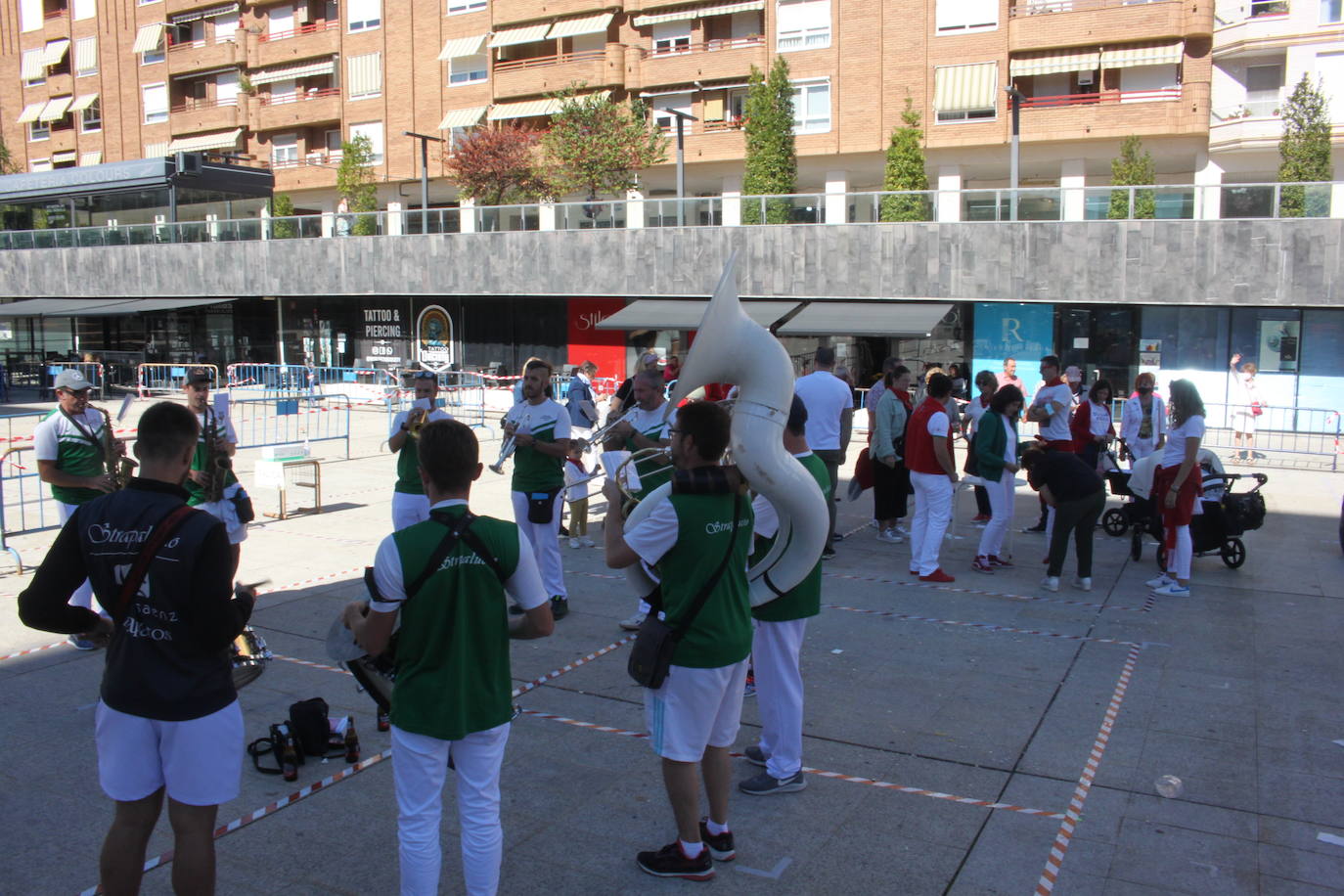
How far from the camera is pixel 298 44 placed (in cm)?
4244

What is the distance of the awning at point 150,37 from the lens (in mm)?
46125

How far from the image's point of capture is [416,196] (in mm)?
41969

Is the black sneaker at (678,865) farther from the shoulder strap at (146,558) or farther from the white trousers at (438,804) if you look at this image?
the shoulder strap at (146,558)

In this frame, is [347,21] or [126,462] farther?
[347,21]

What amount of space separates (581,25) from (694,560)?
115 ft

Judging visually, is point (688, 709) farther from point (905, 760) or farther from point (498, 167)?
point (498, 167)

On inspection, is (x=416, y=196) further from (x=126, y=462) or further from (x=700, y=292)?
(x=126, y=462)

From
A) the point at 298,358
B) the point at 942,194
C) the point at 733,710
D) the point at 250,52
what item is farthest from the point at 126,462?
the point at 250,52

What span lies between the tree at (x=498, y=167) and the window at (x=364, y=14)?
1021 centimetres

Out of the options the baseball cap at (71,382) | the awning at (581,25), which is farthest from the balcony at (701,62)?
the baseball cap at (71,382)

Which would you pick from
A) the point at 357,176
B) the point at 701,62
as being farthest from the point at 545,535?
the point at 357,176

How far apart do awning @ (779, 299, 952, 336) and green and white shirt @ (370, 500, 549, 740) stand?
1891 cm

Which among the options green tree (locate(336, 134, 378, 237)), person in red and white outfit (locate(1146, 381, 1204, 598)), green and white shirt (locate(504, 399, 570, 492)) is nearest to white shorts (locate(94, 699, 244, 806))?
green and white shirt (locate(504, 399, 570, 492))

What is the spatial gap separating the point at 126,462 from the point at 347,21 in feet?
130
